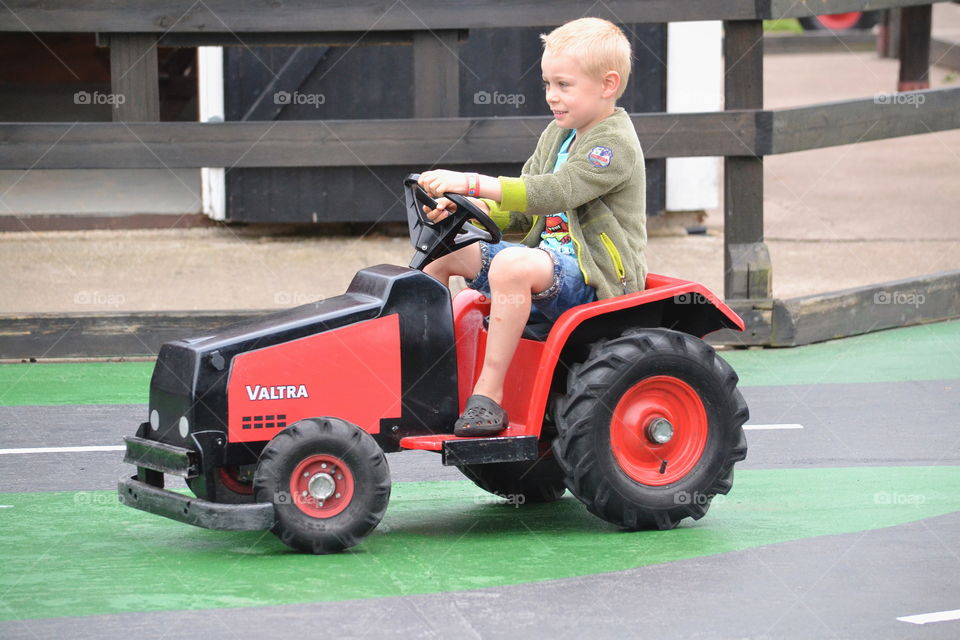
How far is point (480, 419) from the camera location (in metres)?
4.22

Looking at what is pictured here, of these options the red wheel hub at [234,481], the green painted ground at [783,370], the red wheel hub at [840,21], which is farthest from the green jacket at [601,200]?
the red wheel hub at [840,21]

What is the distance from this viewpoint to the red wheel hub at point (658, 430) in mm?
4387

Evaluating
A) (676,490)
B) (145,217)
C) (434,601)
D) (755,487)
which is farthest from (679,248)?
(434,601)

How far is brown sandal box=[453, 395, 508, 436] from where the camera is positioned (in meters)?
4.22

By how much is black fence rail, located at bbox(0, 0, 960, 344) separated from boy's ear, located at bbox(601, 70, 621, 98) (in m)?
2.71

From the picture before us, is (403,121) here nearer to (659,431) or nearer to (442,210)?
(442,210)

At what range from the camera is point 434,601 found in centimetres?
375

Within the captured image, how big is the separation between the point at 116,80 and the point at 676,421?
12.5 feet

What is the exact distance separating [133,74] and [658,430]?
388cm

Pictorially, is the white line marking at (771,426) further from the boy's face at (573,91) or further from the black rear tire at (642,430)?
the boy's face at (573,91)

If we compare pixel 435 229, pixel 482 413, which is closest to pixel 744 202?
pixel 435 229

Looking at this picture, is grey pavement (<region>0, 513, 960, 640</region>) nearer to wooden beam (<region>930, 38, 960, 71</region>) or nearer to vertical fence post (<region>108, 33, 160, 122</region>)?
vertical fence post (<region>108, 33, 160, 122</region>)

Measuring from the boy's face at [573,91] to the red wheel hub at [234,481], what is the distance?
1449 millimetres

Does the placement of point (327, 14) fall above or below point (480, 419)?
above
